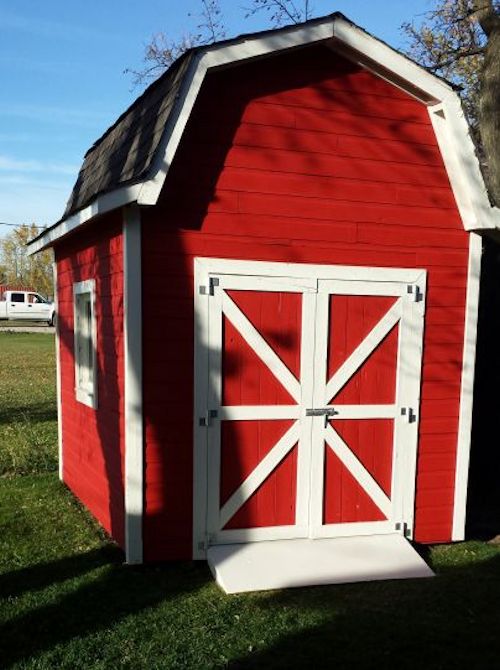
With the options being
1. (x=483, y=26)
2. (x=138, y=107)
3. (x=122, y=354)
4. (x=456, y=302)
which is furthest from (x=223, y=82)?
(x=483, y=26)

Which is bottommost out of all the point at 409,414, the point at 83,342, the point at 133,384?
the point at 409,414

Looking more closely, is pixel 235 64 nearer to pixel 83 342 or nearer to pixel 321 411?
pixel 321 411

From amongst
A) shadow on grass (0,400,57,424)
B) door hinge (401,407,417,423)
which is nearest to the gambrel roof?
door hinge (401,407,417,423)

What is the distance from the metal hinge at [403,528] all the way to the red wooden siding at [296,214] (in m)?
0.18

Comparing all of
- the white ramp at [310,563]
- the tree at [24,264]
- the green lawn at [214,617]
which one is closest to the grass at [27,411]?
the green lawn at [214,617]

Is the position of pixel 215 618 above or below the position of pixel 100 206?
below

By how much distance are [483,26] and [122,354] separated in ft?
18.5

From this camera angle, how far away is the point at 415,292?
5457mm

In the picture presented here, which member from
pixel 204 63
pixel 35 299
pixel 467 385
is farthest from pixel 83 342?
pixel 35 299

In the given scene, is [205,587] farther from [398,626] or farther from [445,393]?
[445,393]

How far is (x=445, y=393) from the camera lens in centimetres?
564

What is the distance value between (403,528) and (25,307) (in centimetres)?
3932

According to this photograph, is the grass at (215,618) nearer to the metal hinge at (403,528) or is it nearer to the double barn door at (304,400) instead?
the metal hinge at (403,528)

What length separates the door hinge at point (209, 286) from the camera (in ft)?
16.3
